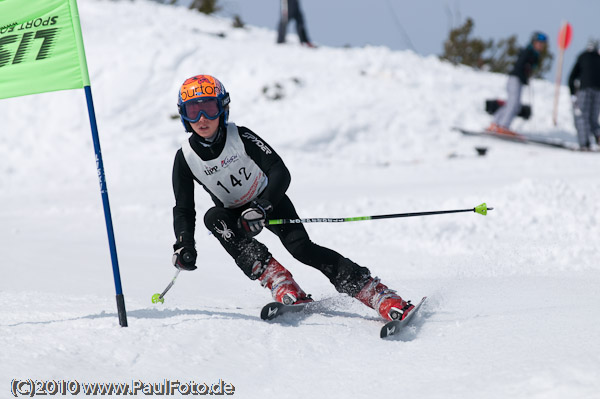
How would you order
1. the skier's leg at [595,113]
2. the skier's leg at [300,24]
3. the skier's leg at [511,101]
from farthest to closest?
the skier's leg at [300,24] < the skier's leg at [511,101] < the skier's leg at [595,113]

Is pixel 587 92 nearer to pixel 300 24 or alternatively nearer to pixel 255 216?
pixel 300 24

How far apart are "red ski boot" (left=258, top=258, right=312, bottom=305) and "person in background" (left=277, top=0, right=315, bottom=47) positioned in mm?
13916

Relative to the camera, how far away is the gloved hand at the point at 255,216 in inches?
151

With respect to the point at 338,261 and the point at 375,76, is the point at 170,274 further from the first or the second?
the point at 375,76

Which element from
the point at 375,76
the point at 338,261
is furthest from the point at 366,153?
the point at 338,261

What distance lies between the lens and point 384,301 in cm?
402

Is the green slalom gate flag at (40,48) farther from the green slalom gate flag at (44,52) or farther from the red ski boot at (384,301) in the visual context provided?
the red ski boot at (384,301)

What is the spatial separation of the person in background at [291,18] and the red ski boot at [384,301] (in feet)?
46.4

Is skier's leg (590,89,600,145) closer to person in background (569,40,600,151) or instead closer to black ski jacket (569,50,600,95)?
person in background (569,40,600,151)

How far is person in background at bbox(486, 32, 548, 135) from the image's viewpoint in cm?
1284

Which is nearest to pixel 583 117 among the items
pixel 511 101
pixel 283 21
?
pixel 511 101

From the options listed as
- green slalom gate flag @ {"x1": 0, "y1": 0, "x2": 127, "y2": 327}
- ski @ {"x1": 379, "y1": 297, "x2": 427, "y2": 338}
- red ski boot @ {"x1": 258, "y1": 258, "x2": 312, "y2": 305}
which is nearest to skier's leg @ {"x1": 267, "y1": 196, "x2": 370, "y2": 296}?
red ski boot @ {"x1": 258, "y1": 258, "x2": 312, "y2": 305}
